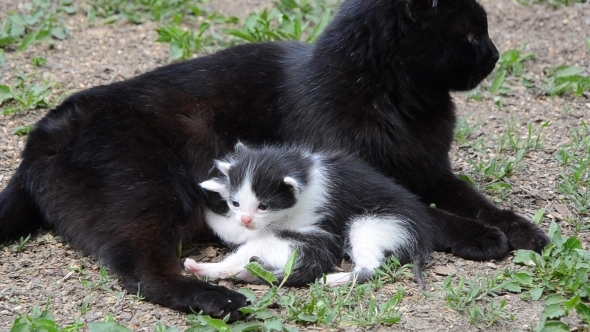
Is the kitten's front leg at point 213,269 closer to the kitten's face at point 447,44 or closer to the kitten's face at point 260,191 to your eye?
the kitten's face at point 260,191

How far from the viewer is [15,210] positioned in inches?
167

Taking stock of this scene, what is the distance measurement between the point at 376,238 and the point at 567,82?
276 centimetres

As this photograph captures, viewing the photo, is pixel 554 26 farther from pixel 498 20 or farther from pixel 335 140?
pixel 335 140

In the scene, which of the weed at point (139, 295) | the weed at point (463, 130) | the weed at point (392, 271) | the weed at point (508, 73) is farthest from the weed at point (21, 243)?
the weed at point (508, 73)

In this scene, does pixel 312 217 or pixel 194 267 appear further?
pixel 312 217

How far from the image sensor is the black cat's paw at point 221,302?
3547 millimetres

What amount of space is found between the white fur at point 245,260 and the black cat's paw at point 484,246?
2.86ft

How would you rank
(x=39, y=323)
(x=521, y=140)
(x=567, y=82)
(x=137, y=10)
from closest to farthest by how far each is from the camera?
(x=39, y=323), (x=521, y=140), (x=567, y=82), (x=137, y=10)

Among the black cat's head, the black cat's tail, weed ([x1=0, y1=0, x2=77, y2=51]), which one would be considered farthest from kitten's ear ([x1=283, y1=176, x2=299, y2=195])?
weed ([x1=0, y1=0, x2=77, y2=51])

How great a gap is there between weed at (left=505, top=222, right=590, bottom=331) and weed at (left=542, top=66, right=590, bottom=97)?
7.12 feet

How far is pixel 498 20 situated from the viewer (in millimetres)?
7152

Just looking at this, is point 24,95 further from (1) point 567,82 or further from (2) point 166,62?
(1) point 567,82

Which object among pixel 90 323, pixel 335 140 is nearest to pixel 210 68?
pixel 335 140

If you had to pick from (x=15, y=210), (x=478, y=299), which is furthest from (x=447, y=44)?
(x=15, y=210)
